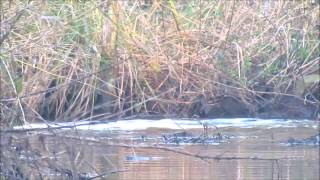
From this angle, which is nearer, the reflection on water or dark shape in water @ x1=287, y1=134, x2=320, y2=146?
the reflection on water

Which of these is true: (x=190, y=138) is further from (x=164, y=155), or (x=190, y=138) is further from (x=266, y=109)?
(x=266, y=109)

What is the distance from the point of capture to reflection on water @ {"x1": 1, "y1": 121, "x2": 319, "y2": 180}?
15.7ft

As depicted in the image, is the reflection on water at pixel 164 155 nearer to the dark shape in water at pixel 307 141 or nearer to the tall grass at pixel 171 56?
the dark shape in water at pixel 307 141

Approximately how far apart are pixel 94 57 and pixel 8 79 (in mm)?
1785

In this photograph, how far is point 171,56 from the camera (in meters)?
8.24

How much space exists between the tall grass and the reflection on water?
0.31m

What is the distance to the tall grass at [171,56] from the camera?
743 cm

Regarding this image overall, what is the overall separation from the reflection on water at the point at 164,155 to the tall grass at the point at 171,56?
31 centimetres

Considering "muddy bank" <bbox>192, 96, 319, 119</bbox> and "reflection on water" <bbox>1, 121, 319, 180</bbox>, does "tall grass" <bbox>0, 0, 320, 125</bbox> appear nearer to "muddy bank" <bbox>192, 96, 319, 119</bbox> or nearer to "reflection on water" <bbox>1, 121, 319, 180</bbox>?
"muddy bank" <bbox>192, 96, 319, 119</bbox>

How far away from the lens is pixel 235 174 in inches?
213

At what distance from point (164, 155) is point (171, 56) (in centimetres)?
219

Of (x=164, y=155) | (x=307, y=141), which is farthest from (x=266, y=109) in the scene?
(x=164, y=155)

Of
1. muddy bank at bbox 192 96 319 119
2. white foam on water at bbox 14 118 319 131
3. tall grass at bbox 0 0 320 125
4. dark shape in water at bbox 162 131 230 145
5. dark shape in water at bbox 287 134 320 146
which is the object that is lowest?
dark shape in water at bbox 287 134 320 146

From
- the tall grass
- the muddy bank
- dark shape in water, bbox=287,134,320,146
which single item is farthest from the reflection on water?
the muddy bank
